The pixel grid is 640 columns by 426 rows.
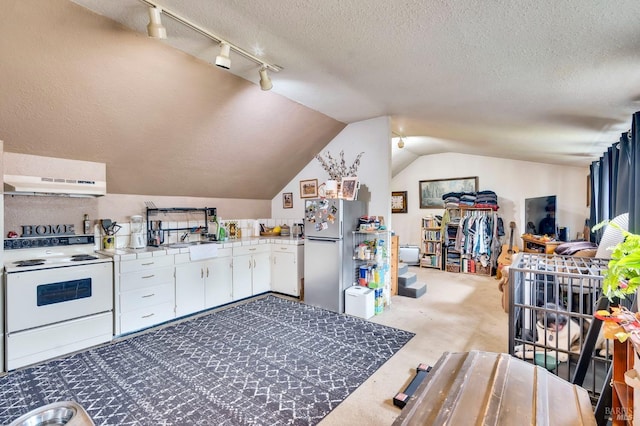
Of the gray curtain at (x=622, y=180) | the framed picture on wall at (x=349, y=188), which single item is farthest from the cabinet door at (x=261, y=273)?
the gray curtain at (x=622, y=180)

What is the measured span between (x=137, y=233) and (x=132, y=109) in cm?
160

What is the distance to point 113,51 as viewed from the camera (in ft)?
7.79

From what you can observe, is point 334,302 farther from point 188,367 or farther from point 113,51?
point 113,51

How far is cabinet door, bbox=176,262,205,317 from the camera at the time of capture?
3.70 m

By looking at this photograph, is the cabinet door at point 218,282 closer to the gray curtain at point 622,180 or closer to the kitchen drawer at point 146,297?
the kitchen drawer at point 146,297

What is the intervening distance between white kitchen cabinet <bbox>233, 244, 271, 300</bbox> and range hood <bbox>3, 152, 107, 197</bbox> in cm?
186

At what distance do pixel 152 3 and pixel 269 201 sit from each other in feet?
13.3

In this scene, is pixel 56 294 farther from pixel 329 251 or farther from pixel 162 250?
pixel 329 251

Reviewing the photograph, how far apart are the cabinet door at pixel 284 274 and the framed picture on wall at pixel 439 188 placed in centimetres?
414

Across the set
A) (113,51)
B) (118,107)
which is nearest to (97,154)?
(118,107)

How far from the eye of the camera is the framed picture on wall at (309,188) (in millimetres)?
5129

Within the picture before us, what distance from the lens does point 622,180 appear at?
109 inches

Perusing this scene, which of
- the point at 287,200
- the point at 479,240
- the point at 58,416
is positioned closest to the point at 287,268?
the point at 287,200

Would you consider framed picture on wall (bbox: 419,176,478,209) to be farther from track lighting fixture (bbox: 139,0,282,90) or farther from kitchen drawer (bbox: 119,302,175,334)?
kitchen drawer (bbox: 119,302,175,334)
